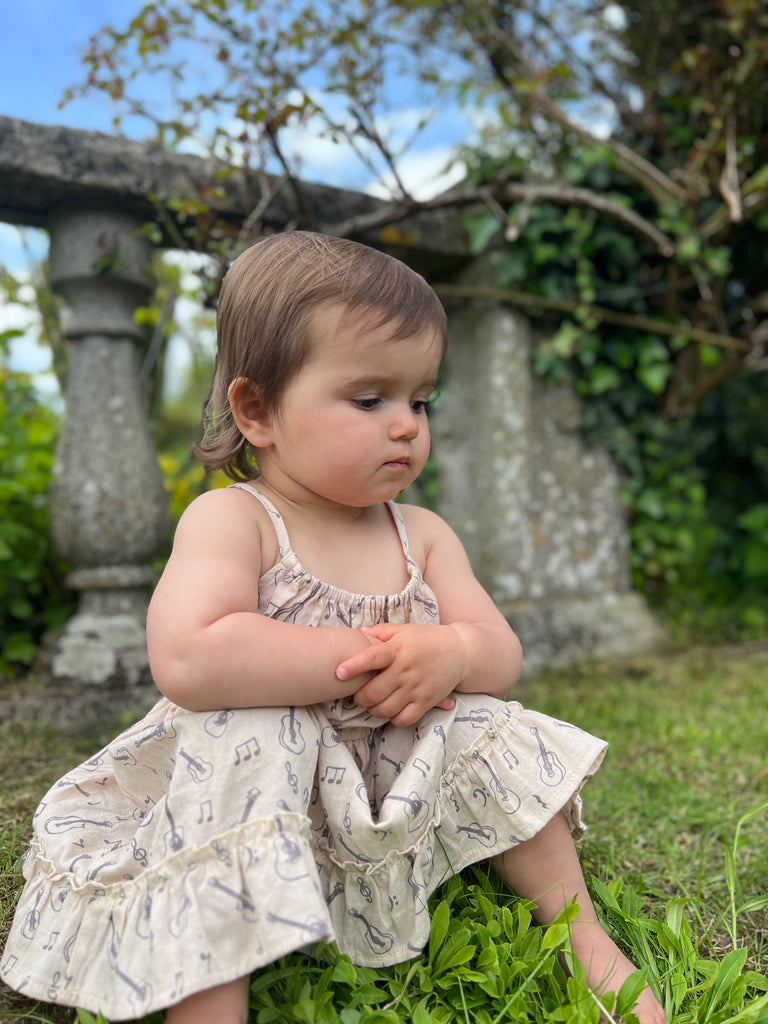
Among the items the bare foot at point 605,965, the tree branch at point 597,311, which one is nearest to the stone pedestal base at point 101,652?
the bare foot at point 605,965

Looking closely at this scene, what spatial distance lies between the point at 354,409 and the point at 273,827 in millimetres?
630

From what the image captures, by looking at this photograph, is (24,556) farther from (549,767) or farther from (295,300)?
(549,767)

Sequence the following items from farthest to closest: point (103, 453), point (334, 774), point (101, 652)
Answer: point (103, 453) → point (101, 652) → point (334, 774)

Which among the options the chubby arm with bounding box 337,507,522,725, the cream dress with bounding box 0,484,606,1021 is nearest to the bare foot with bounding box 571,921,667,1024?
the cream dress with bounding box 0,484,606,1021

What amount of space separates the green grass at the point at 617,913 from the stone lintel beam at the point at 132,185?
5.36ft

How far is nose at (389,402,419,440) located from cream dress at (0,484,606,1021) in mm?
254

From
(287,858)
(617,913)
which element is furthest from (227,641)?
(617,913)

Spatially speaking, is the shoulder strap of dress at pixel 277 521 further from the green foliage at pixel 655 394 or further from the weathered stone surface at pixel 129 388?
the green foliage at pixel 655 394

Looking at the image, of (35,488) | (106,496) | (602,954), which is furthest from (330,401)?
(35,488)

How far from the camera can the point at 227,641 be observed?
1.18 m

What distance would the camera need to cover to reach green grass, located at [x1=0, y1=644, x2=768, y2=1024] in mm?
1188

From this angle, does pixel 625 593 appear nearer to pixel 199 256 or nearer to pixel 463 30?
pixel 199 256

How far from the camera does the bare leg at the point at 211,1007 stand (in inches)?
41.8

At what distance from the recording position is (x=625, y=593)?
384cm
